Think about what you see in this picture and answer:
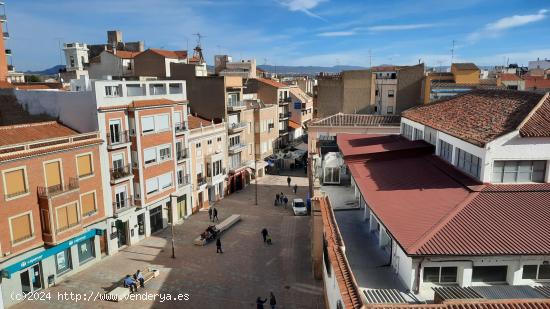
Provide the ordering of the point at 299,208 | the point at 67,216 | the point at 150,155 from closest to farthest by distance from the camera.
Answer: the point at 67,216 → the point at 150,155 → the point at 299,208

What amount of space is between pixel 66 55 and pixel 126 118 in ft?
254

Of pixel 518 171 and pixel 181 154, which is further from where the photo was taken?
pixel 181 154

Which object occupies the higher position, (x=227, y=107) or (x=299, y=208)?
(x=227, y=107)

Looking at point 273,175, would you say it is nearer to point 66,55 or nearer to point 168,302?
point 168,302

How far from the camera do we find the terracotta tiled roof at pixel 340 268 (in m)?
13.9

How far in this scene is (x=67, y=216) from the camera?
28188 millimetres

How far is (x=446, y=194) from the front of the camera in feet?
66.7

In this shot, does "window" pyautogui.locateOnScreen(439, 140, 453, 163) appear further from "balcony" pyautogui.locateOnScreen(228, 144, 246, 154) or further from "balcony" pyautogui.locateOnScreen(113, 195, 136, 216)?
"balcony" pyautogui.locateOnScreen(228, 144, 246, 154)

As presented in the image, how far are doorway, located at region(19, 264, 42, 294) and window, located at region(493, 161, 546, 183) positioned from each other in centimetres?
2889

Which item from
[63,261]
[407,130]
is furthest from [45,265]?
[407,130]

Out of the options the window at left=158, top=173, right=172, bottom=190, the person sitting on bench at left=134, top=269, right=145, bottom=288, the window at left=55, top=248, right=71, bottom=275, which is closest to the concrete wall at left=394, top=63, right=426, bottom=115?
the window at left=158, top=173, right=172, bottom=190

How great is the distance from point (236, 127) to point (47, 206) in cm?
3054

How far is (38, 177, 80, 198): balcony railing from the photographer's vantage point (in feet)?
87.1

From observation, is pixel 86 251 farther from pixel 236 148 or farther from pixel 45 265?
pixel 236 148
